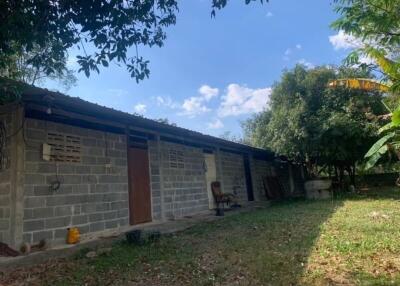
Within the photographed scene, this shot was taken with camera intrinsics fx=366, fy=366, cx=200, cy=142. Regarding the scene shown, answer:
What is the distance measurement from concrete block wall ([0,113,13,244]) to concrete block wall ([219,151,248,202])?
9488 millimetres

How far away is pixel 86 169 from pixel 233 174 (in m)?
9.00

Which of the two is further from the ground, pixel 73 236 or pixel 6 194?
pixel 6 194

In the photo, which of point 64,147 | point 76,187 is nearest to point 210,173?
point 76,187

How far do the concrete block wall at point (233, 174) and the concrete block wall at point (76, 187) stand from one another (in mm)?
6601

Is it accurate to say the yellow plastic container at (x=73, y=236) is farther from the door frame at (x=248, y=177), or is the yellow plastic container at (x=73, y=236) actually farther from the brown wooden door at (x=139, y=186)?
the door frame at (x=248, y=177)

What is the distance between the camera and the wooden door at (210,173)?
46.1 feet

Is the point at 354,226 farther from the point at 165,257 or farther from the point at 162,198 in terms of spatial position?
the point at 162,198

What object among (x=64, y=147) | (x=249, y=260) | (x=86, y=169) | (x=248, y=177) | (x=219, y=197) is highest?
(x=64, y=147)

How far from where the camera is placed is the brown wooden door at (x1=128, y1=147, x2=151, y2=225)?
972cm

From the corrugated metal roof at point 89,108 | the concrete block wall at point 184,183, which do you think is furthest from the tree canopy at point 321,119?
the corrugated metal roof at point 89,108

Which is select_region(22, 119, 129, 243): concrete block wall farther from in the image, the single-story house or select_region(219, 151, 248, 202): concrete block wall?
select_region(219, 151, 248, 202): concrete block wall

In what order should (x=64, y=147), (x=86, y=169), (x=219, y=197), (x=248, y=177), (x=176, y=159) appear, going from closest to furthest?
1. (x=64, y=147)
2. (x=86, y=169)
3. (x=176, y=159)
4. (x=219, y=197)
5. (x=248, y=177)

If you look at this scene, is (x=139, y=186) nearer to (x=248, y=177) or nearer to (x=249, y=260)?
(x=249, y=260)

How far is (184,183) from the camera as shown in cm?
1226
